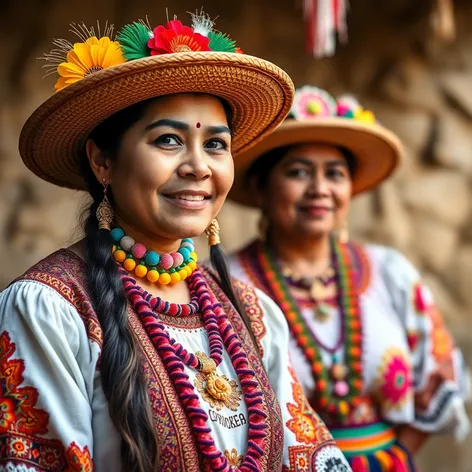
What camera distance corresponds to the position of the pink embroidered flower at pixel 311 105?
134 inches

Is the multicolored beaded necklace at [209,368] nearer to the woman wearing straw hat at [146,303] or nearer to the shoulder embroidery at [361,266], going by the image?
the woman wearing straw hat at [146,303]

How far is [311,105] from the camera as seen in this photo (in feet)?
11.3

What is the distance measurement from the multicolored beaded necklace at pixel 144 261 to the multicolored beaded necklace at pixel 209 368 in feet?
0.16

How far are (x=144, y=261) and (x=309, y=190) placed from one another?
51.5 inches

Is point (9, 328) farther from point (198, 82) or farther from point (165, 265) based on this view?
point (198, 82)

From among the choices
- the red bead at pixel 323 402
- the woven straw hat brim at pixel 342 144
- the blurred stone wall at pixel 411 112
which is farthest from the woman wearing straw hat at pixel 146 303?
the blurred stone wall at pixel 411 112

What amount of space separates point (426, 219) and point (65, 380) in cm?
419

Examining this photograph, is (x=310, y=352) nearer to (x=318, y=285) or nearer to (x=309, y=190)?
(x=318, y=285)

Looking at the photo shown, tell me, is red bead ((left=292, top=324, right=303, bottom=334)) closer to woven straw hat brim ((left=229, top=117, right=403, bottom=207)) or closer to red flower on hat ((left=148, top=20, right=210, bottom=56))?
woven straw hat brim ((left=229, top=117, right=403, bottom=207))

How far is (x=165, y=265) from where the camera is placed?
89.7 inches

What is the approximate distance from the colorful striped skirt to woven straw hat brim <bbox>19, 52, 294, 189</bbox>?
1.41 meters

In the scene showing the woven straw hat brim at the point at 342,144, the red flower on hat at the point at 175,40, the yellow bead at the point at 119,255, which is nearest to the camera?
the red flower on hat at the point at 175,40

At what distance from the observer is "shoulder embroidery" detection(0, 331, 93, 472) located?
6.21 ft

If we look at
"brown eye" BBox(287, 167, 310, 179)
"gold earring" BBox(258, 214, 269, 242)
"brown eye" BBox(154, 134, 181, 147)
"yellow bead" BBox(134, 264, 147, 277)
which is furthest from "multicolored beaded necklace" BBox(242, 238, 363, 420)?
"brown eye" BBox(154, 134, 181, 147)
